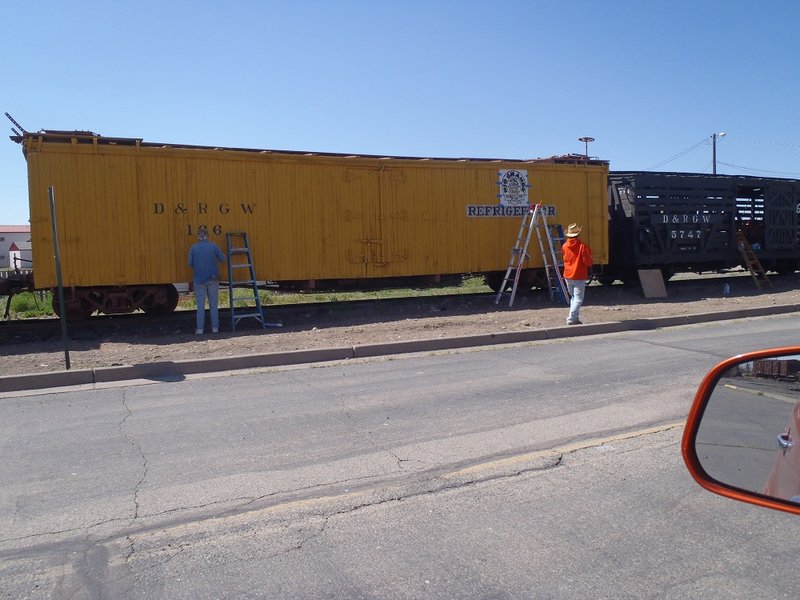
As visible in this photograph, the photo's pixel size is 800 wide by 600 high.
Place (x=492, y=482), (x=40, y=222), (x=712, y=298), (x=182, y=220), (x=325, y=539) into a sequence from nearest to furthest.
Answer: (x=325, y=539)
(x=492, y=482)
(x=40, y=222)
(x=182, y=220)
(x=712, y=298)

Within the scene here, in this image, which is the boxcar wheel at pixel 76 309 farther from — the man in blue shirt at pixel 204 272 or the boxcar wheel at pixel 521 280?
the boxcar wheel at pixel 521 280

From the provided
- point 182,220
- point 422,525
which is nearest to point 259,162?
point 182,220

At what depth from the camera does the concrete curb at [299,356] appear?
873 centimetres

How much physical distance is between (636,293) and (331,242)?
8382 millimetres

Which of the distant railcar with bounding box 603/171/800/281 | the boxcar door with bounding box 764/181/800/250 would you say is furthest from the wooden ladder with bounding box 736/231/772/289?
the boxcar door with bounding box 764/181/800/250

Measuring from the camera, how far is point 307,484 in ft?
16.1

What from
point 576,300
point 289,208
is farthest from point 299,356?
point 576,300

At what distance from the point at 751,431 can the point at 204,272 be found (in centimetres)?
1075

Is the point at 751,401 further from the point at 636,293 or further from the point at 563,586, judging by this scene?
the point at 636,293

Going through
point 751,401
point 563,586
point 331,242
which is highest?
point 331,242

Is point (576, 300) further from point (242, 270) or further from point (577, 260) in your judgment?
point (242, 270)

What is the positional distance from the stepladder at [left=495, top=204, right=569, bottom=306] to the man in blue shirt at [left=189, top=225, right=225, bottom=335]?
6.30 meters

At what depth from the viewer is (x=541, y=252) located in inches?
647

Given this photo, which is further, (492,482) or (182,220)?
(182,220)
